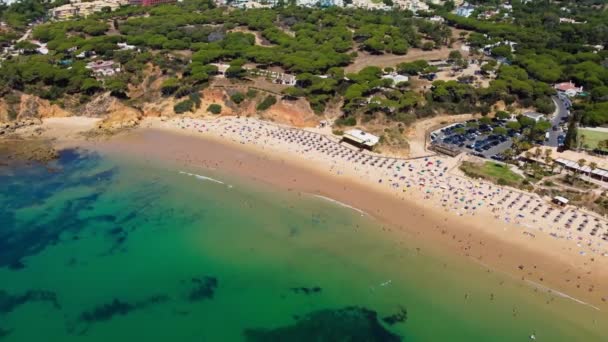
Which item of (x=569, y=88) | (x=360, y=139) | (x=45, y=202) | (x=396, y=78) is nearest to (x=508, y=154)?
(x=360, y=139)

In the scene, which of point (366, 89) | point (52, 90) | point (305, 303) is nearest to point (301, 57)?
point (366, 89)

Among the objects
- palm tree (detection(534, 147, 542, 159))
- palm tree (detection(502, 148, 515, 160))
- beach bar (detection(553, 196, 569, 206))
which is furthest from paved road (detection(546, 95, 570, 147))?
beach bar (detection(553, 196, 569, 206))

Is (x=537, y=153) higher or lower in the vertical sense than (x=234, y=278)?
higher

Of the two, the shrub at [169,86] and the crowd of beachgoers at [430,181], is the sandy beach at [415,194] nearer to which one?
the crowd of beachgoers at [430,181]

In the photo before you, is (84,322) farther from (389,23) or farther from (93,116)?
(389,23)

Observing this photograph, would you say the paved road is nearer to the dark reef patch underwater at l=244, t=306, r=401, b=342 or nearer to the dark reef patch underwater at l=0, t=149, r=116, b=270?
the dark reef patch underwater at l=244, t=306, r=401, b=342

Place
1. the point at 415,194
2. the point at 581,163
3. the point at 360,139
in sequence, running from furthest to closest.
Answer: the point at 360,139 < the point at 581,163 < the point at 415,194

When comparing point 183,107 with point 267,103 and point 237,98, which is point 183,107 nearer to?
point 237,98
